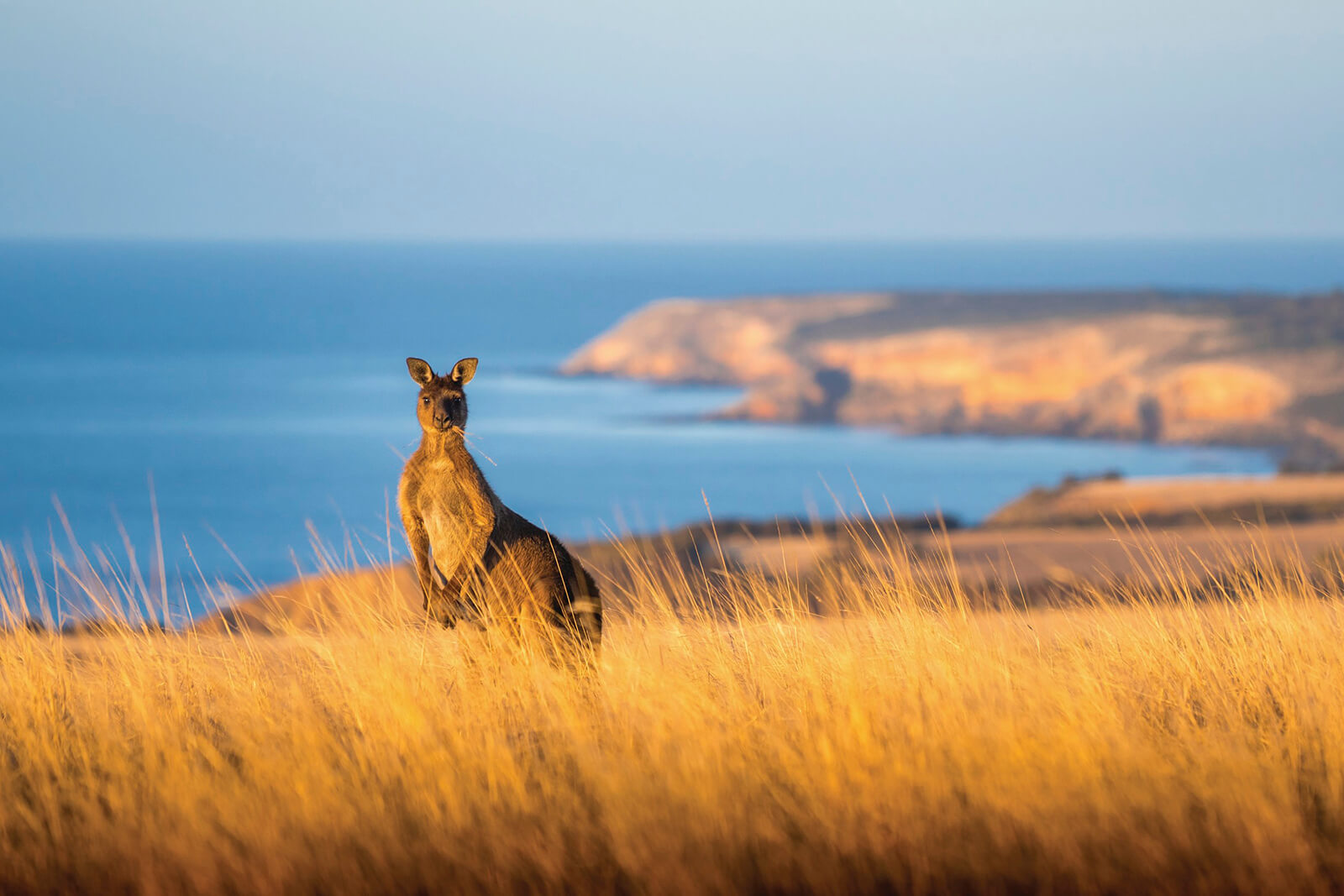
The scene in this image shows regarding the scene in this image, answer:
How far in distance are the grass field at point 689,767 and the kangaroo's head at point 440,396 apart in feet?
3.24

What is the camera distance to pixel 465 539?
18.1ft

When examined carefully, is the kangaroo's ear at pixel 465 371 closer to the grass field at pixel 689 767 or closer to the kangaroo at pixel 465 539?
the kangaroo at pixel 465 539

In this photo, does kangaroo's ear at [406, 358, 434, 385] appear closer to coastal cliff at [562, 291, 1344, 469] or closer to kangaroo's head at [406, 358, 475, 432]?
kangaroo's head at [406, 358, 475, 432]

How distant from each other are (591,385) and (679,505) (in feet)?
157

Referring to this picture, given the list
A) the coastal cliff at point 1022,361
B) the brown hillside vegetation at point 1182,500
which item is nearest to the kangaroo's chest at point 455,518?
the brown hillside vegetation at point 1182,500

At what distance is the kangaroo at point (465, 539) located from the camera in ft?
17.8

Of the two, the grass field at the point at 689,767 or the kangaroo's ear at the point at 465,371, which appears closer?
the grass field at the point at 689,767

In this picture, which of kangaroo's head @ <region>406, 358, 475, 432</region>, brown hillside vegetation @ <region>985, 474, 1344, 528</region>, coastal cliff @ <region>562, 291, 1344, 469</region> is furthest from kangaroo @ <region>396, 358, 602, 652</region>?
coastal cliff @ <region>562, 291, 1344, 469</region>

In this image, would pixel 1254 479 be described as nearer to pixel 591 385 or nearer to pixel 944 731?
pixel 944 731

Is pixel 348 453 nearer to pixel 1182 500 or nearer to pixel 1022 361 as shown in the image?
pixel 1022 361

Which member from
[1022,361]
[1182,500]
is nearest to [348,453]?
[1022,361]

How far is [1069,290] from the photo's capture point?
123438 millimetres

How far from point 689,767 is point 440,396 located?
5.35ft

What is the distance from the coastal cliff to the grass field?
208 ft
